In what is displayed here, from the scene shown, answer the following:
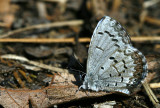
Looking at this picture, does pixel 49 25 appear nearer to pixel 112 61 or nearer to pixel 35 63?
pixel 35 63

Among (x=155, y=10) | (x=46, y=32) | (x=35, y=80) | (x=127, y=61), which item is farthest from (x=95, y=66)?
(x=155, y=10)

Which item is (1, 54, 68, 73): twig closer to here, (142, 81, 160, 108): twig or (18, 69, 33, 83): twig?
(18, 69, 33, 83): twig

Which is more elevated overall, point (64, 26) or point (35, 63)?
point (64, 26)

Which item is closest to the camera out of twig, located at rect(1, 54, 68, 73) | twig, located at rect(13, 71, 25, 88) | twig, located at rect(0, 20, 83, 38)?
twig, located at rect(13, 71, 25, 88)

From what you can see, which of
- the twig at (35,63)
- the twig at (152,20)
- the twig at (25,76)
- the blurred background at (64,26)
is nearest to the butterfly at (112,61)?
the blurred background at (64,26)

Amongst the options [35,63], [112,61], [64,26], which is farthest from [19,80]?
[64,26]

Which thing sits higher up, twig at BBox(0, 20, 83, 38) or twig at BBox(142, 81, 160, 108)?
twig at BBox(0, 20, 83, 38)

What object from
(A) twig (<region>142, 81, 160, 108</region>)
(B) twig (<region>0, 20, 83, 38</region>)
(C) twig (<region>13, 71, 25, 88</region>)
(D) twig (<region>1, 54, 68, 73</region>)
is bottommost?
(A) twig (<region>142, 81, 160, 108</region>)

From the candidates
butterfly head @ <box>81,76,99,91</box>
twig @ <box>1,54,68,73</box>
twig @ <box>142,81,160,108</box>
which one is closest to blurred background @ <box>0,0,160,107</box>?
twig @ <box>1,54,68,73</box>

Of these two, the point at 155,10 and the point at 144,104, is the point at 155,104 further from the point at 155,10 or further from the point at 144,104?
the point at 155,10

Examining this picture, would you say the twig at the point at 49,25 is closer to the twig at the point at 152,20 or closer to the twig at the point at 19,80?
the twig at the point at 19,80
